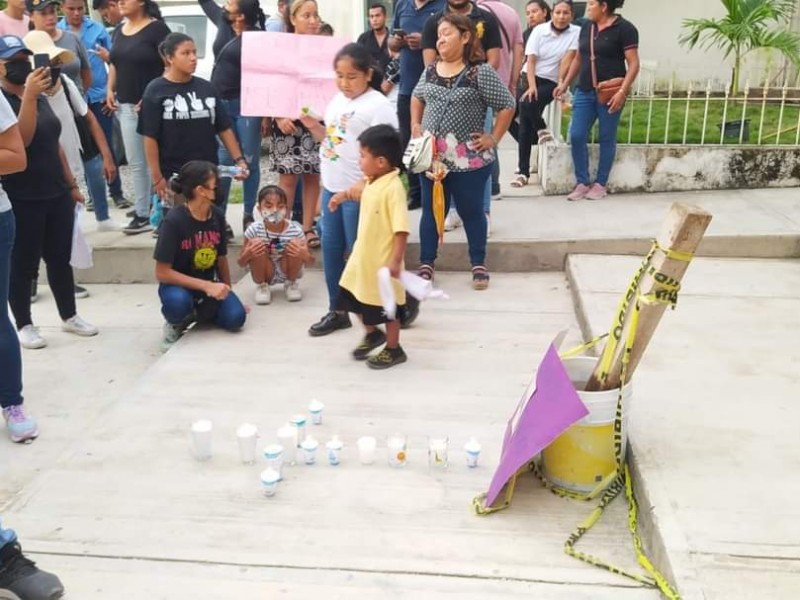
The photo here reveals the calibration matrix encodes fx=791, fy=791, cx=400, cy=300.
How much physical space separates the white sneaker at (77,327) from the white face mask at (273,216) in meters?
1.34

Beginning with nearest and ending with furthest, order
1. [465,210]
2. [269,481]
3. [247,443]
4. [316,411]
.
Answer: [269,481], [247,443], [316,411], [465,210]

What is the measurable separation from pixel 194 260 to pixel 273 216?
67cm

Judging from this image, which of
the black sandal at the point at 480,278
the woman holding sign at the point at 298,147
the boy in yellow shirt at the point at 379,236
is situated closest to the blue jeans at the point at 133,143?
the woman holding sign at the point at 298,147

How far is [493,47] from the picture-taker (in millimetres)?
5352

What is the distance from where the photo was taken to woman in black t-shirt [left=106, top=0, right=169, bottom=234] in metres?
5.89

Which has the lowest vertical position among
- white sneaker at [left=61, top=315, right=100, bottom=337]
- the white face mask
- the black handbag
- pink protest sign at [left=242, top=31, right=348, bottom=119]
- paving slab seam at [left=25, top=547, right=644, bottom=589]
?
paving slab seam at [left=25, top=547, right=644, bottom=589]

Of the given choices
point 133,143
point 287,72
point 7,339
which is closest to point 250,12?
point 287,72

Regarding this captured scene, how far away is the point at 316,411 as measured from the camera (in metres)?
3.66

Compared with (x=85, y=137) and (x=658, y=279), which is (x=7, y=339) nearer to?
(x=85, y=137)

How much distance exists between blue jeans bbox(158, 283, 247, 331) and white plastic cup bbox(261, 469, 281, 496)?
1.85 metres

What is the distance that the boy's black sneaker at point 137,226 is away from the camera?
6469 mm

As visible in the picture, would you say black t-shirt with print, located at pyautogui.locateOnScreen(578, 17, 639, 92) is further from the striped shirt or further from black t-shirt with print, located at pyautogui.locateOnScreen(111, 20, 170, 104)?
black t-shirt with print, located at pyautogui.locateOnScreen(111, 20, 170, 104)

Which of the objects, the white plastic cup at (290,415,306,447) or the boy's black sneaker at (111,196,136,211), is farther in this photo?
the boy's black sneaker at (111,196,136,211)

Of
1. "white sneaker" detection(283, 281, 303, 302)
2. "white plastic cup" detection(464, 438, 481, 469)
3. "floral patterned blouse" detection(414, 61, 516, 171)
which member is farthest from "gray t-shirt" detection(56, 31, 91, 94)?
"white plastic cup" detection(464, 438, 481, 469)
